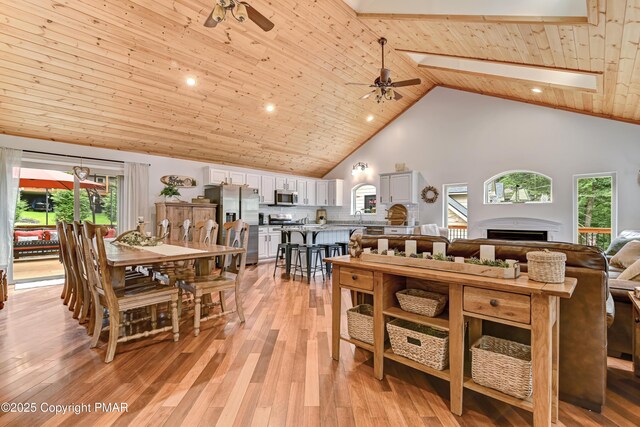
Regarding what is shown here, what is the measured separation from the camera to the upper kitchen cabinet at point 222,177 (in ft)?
22.4

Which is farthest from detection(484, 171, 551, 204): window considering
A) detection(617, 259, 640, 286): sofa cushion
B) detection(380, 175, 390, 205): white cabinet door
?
detection(617, 259, 640, 286): sofa cushion

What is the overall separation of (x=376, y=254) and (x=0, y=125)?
19.3ft

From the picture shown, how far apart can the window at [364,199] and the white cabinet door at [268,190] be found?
242 centimetres

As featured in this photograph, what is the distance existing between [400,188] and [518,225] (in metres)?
2.63

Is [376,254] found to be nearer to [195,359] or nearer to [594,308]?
[594,308]

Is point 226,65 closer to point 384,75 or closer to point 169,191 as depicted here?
point 384,75

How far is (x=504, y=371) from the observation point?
168 cm

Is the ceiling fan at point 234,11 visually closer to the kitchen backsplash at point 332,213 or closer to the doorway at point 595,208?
the kitchen backsplash at point 332,213

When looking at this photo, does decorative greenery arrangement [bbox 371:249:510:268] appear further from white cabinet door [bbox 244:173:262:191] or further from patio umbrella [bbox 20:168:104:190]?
patio umbrella [bbox 20:168:104:190]

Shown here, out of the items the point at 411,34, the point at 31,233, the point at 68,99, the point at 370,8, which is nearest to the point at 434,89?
the point at 411,34

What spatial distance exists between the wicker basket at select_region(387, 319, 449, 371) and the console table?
4cm

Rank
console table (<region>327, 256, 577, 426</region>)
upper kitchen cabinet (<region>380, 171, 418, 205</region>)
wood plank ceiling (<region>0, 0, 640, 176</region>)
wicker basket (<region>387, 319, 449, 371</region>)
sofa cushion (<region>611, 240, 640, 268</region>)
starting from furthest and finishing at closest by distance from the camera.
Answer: upper kitchen cabinet (<region>380, 171, 418, 205</region>) → sofa cushion (<region>611, 240, 640, 268</region>) → wood plank ceiling (<region>0, 0, 640, 176</region>) → wicker basket (<region>387, 319, 449, 371</region>) → console table (<region>327, 256, 577, 426</region>)

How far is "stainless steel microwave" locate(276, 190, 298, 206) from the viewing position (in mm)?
8031

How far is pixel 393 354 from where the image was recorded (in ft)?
7.12
